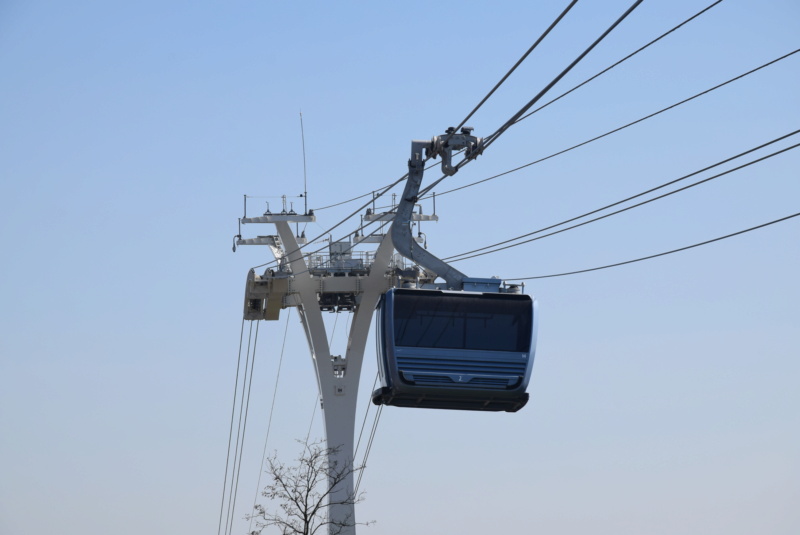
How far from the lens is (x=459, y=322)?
1526 inches

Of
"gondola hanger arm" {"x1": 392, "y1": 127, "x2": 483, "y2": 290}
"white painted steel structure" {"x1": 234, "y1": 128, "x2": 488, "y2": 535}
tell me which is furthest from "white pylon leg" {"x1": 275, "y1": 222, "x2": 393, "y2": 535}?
"gondola hanger arm" {"x1": 392, "y1": 127, "x2": 483, "y2": 290}

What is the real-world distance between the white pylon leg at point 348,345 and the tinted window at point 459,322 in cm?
2391

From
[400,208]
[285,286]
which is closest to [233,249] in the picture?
[285,286]

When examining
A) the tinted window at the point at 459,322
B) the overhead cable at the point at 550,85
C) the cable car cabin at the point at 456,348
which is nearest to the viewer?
the overhead cable at the point at 550,85

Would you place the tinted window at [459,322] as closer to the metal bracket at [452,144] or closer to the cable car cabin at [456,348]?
the cable car cabin at [456,348]

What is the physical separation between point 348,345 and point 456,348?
27.0 metres

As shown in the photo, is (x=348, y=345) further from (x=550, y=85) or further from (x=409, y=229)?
(x=550, y=85)

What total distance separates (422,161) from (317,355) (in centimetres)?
2634

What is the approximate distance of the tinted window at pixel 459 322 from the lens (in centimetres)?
3859

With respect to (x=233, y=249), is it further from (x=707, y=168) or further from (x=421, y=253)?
(x=707, y=168)

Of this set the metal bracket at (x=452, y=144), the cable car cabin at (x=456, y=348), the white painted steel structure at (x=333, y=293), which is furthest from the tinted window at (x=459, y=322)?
the white painted steel structure at (x=333, y=293)

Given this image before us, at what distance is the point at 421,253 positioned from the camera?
39.8 metres

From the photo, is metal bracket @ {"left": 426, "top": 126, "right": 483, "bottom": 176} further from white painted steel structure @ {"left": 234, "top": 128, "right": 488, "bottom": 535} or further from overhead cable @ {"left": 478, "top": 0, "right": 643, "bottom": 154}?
white painted steel structure @ {"left": 234, "top": 128, "right": 488, "bottom": 535}

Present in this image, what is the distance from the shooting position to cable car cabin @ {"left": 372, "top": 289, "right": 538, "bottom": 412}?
125 ft
